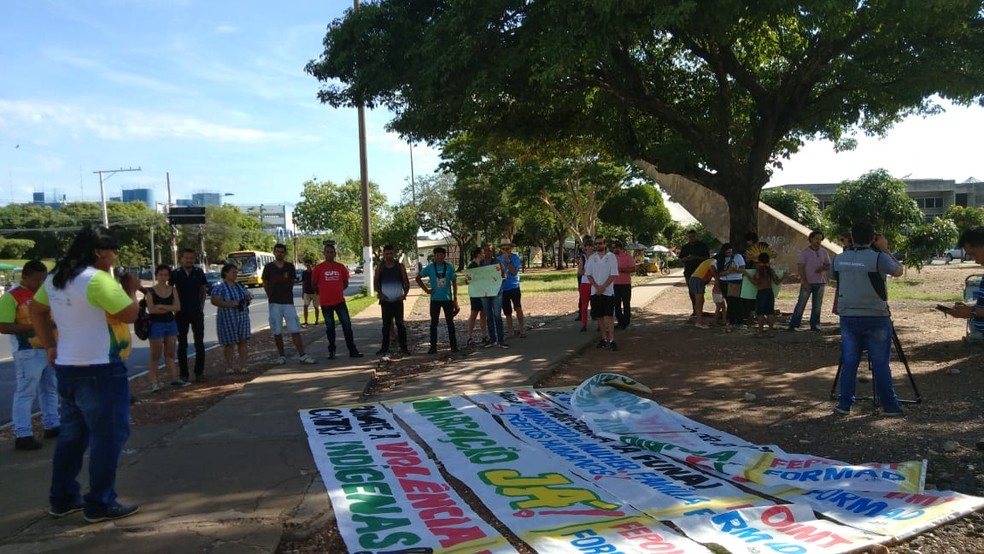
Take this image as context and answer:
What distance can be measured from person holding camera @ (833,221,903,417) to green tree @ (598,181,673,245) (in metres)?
44.4

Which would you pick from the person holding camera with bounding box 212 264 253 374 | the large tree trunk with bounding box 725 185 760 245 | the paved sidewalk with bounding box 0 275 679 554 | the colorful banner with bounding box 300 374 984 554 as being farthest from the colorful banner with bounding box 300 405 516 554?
the large tree trunk with bounding box 725 185 760 245

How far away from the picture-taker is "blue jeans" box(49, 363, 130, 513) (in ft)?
13.3

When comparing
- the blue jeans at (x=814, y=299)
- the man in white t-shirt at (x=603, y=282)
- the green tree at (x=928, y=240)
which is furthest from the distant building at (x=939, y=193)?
the man in white t-shirt at (x=603, y=282)

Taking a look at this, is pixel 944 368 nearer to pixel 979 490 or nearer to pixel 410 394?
pixel 979 490

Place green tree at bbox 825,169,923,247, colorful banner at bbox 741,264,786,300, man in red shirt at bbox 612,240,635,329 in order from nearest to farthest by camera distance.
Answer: colorful banner at bbox 741,264,786,300
man in red shirt at bbox 612,240,635,329
green tree at bbox 825,169,923,247

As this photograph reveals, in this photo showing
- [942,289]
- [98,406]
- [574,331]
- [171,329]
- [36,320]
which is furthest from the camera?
[942,289]

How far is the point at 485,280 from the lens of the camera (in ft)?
34.7

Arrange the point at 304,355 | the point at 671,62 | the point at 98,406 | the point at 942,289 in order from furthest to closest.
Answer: the point at 942,289
the point at 671,62
the point at 304,355
the point at 98,406

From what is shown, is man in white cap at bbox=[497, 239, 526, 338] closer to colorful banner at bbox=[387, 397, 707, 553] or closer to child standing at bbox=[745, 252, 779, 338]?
child standing at bbox=[745, 252, 779, 338]

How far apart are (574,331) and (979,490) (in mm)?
8029

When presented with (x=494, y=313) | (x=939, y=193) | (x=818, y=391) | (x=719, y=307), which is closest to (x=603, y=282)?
(x=494, y=313)

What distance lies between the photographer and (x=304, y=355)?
33.6 feet

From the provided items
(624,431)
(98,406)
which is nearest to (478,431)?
(624,431)

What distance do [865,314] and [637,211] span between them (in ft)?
162
